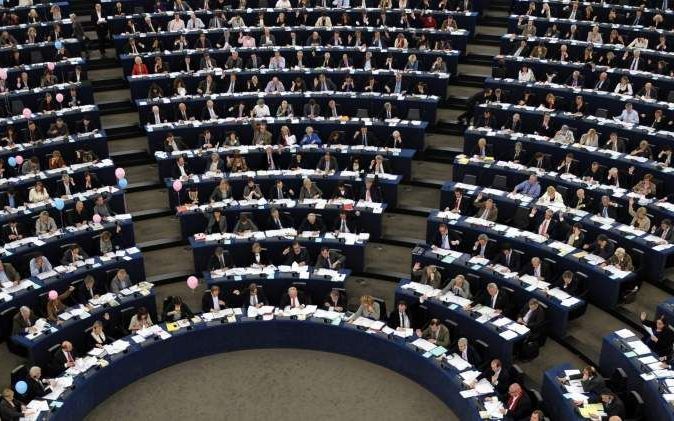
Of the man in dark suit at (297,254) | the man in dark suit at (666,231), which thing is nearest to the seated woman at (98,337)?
the man in dark suit at (297,254)

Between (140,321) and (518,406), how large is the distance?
7.13m

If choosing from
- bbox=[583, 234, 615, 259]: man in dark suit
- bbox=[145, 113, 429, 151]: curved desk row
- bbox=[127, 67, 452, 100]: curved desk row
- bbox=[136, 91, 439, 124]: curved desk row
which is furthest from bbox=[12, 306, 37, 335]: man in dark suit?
bbox=[583, 234, 615, 259]: man in dark suit

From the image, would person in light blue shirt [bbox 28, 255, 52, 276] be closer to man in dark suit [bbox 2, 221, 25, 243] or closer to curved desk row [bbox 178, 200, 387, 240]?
man in dark suit [bbox 2, 221, 25, 243]

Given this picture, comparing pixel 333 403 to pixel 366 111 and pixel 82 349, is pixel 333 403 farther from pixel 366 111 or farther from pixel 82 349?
pixel 366 111

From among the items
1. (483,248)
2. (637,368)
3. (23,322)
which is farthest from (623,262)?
(23,322)

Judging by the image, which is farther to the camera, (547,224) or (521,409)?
(547,224)

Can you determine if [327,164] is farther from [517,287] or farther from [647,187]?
[647,187]

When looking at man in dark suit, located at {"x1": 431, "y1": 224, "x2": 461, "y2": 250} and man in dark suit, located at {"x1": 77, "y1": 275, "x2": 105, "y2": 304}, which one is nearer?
man in dark suit, located at {"x1": 77, "y1": 275, "x2": 105, "y2": 304}

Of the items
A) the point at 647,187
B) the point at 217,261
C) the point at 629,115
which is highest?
the point at 629,115

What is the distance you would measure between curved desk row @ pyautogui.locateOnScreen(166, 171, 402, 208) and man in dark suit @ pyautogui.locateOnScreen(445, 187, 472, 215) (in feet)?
4.69

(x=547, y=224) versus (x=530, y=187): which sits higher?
(x=530, y=187)

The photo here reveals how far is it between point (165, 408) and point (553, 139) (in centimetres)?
1135

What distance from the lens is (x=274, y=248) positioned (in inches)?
717

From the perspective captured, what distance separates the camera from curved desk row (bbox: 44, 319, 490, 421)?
47.5ft
